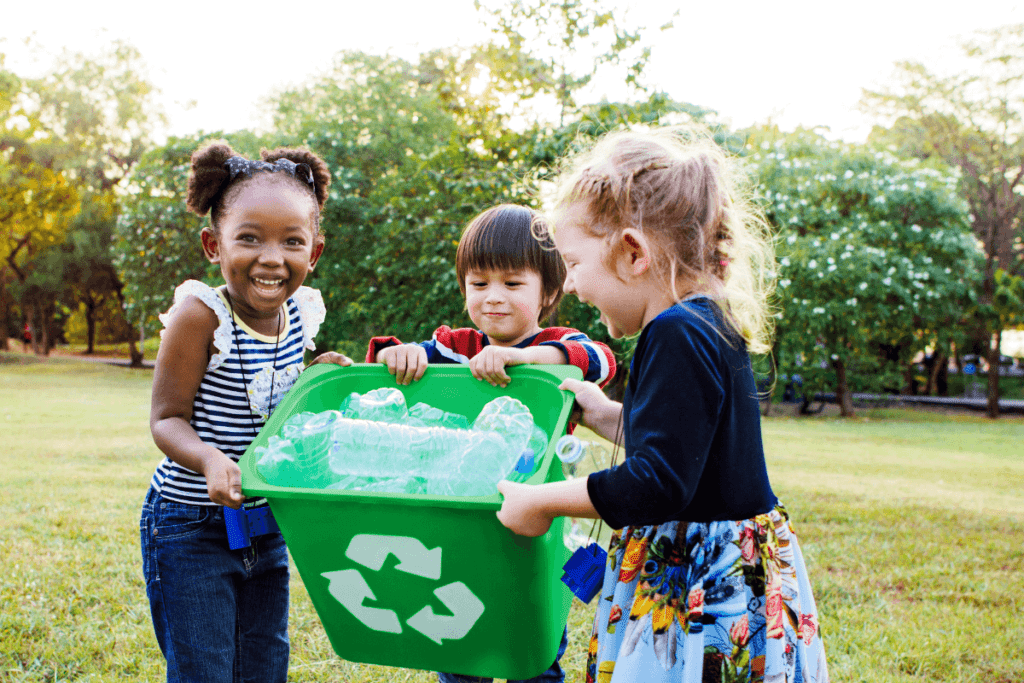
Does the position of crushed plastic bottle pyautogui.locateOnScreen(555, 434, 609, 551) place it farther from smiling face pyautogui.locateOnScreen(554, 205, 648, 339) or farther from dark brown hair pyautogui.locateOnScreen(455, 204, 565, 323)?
dark brown hair pyautogui.locateOnScreen(455, 204, 565, 323)

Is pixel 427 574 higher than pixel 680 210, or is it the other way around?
pixel 680 210

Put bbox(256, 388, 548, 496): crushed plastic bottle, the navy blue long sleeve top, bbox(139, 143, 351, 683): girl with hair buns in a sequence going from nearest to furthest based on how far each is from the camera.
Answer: the navy blue long sleeve top
bbox(256, 388, 548, 496): crushed plastic bottle
bbox(139, 143, 351, 683): girl with hair buns

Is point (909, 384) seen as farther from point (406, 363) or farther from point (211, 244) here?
point (211, 244)

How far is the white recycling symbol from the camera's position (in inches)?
51.9

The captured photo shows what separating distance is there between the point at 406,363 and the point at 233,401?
0.43 meters

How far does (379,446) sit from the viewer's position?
1.43 metres

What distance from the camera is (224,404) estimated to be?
1708 mm

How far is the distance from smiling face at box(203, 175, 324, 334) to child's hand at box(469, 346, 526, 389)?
1.74 ft

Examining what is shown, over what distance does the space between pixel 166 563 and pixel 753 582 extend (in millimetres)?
1261

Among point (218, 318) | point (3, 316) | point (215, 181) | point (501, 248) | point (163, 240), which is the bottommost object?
point (218, 318)

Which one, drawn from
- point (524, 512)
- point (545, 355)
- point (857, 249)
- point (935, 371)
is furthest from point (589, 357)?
point (935, 371)

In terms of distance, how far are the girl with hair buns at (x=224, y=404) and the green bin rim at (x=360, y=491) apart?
7 centimetres

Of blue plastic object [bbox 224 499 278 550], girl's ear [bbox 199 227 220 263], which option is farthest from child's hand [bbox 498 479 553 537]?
girl's ear [bbox 199 227 220 263]

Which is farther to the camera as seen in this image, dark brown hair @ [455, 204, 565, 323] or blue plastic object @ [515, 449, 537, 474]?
dark brown hair @ [455, 204, 565, 323]
